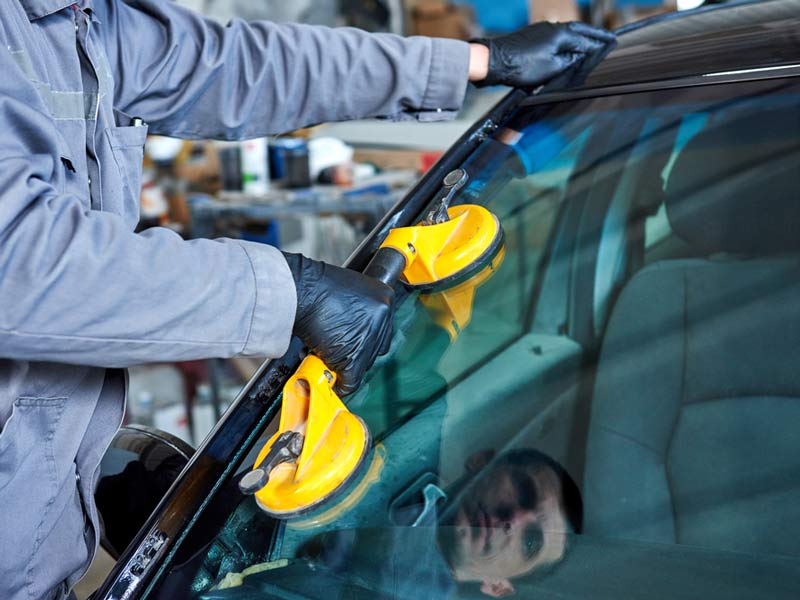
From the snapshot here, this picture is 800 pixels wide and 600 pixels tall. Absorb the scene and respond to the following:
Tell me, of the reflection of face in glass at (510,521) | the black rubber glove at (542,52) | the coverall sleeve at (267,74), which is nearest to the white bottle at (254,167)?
the coverall sleeve at (267,74)

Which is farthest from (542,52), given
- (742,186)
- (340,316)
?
(340,316)

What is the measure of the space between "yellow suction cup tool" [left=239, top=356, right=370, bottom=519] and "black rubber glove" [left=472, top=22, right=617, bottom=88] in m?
0.63

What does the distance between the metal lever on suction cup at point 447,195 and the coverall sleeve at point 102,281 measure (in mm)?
261

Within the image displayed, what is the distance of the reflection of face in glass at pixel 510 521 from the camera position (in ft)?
2.81

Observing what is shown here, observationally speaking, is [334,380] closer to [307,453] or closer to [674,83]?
[307,453]

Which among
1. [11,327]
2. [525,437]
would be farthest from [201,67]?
[525,437]

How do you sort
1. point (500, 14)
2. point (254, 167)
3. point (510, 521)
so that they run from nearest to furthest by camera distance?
point (510, 521), point (254, 167), point (500, 14)

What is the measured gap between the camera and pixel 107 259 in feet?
2.79

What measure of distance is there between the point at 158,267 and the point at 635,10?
11.6 ft

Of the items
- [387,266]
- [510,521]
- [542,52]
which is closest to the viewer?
[510,521]

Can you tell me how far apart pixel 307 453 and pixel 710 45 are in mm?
780

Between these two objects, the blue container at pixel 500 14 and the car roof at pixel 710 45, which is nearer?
the car roof at pixel 710 45

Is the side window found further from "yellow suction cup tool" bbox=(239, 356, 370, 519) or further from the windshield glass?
"yellow suction cup tool" bbox=(239, 356, 370, 519)

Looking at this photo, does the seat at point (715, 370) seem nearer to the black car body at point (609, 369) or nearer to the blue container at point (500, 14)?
the black car body at point (609, 369)
